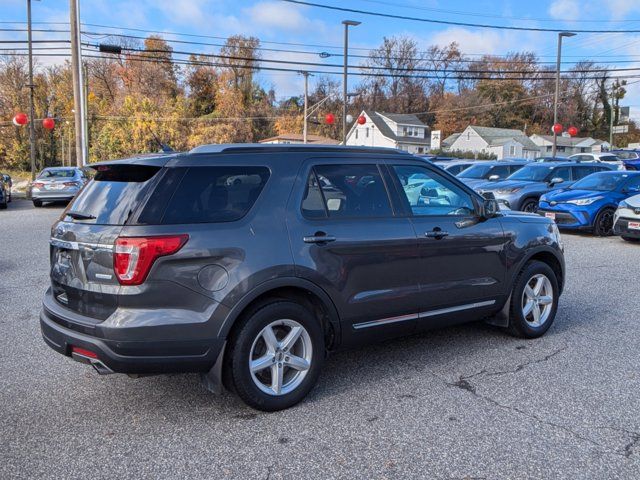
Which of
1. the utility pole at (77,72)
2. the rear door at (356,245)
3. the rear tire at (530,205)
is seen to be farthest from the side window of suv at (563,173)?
the utility pole at (77,72)

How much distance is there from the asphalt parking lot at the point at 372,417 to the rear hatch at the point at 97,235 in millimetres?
807

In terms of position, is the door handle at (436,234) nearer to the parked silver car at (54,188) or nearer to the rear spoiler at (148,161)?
the rear spoiler at (148,161)

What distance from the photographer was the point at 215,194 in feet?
12.3

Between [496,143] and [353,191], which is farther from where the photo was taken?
[496,143]

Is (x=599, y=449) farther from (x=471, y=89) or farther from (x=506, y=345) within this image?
(x=471, y=89)

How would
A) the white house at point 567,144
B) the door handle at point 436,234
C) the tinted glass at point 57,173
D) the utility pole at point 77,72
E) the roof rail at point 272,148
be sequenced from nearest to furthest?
the roof rail at point 272,148
the door handle at point 436,234
the tinted glass at point 57,173
the utility pole at point 77,72
the white house at point 567,144

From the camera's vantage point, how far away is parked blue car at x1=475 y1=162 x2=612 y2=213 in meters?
14.9

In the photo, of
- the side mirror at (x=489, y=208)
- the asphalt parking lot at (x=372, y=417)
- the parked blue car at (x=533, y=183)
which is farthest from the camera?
the parked blue car at (x=533, y=183)

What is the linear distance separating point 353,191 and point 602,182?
11.6 meters

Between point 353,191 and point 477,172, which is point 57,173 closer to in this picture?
point 477,172

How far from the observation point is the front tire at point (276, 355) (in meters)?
3.70

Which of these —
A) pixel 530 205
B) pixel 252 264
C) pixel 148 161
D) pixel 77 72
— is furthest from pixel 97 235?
pixel 77 72

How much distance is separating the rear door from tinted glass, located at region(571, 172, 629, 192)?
36.2 feet

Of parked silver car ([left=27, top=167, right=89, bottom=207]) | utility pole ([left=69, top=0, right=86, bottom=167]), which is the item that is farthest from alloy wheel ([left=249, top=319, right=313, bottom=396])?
utility pole ([left=69, top=0, right=86, bottom=167])
